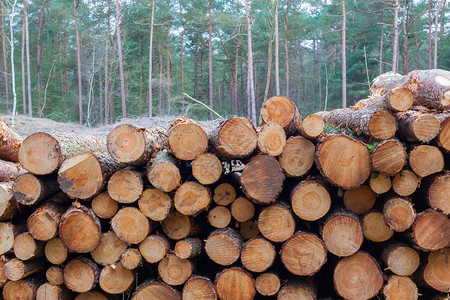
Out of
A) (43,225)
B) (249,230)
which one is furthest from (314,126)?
(43,225)

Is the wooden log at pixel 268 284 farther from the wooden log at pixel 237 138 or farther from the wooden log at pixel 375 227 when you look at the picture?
the wooden log at pixel 237 138

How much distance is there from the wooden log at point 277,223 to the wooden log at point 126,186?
103 centimetres

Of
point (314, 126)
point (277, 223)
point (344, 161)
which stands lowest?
point (277, 223)

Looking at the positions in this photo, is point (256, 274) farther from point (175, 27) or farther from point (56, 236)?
point (175, 27)

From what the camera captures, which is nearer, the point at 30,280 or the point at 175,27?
the point at 30,280

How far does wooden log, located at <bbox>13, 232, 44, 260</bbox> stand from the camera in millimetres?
2695

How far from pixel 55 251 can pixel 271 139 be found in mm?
2086

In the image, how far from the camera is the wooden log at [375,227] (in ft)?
8.61

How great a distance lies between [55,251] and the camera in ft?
9.07

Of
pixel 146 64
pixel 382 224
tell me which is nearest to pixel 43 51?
pixel 146 64

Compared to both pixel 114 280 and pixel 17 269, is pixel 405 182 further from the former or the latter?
pixel 17 269

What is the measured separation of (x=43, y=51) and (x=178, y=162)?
2745 cm

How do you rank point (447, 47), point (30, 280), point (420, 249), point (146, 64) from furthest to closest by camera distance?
1. point (146, 64)
2. point (447, 47)
3. point (30, 280)
4. point (420, 249)

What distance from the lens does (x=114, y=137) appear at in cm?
256
